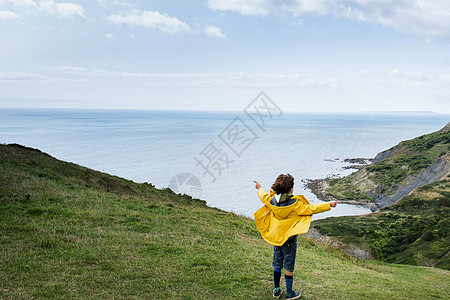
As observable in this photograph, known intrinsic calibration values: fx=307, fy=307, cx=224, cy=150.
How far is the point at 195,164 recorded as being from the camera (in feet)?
271

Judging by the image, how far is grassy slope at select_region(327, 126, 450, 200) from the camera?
218 feet

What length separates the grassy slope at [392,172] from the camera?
218 feet

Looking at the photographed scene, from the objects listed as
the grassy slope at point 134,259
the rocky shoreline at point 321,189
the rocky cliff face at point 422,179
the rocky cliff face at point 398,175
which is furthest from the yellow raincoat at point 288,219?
the rocky cliff face at point 398,175

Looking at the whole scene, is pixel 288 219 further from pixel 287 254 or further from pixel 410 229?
pixel 410 229

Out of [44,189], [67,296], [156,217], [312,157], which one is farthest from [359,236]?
[312,157]

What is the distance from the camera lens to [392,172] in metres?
71.9

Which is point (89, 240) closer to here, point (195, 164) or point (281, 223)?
point (281, 223)

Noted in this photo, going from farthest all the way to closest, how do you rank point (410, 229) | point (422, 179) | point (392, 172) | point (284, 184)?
point (392, 172), point (422, 179), point (410, 229), point (284, 184)

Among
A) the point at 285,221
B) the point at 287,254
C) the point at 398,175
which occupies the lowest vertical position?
the point at 398,175

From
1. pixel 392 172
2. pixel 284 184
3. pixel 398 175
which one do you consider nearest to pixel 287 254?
pixel 284 184

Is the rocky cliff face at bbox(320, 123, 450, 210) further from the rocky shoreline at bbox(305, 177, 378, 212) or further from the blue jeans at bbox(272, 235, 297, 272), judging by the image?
the blue jeans at bbox(272, 235, 297, 272)

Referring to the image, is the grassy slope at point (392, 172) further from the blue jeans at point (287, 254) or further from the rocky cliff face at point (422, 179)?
the blue jeans at point (287, 254)

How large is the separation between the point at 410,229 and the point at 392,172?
141 ft

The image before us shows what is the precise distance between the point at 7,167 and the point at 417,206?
Result: 46302mm
